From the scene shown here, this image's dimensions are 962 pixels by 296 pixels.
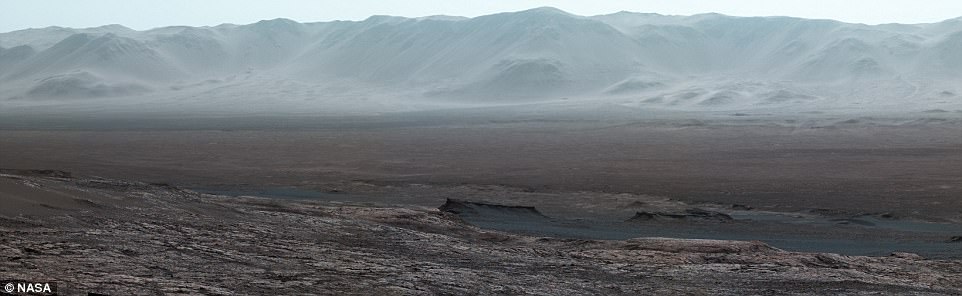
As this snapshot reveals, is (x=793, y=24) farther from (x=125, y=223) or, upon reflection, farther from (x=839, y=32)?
(x=125, y=223)

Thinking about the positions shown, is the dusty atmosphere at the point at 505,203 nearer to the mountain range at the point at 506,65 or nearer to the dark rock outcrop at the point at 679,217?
the dark rock outcrop at the point at 679,217

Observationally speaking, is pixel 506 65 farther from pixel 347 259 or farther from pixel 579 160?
pixel 347 259

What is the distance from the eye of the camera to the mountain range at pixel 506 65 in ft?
322

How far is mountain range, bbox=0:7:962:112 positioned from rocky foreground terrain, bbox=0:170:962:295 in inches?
2864

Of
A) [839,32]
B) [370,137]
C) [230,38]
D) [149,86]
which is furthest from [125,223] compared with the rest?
[230,38]

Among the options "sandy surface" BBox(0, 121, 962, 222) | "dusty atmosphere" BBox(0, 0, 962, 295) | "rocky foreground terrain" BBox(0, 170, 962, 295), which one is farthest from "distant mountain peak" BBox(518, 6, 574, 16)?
"rocky foreground terrain" BBox(0, 170, 962, 295)

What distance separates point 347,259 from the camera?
11016mm

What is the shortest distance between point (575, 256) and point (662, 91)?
292 ft

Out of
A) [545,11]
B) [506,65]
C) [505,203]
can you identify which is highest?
[545,11]

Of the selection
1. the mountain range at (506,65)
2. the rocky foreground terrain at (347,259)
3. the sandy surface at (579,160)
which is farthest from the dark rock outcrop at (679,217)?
the mountain range at (506,65)

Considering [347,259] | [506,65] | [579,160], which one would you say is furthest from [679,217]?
Result: [506,65]

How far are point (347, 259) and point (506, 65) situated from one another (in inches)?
3997

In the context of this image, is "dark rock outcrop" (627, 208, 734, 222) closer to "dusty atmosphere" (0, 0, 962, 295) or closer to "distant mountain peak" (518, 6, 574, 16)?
"dusty atmosphere" (0, 0, 962, 295)

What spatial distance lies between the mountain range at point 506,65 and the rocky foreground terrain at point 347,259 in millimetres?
72755
